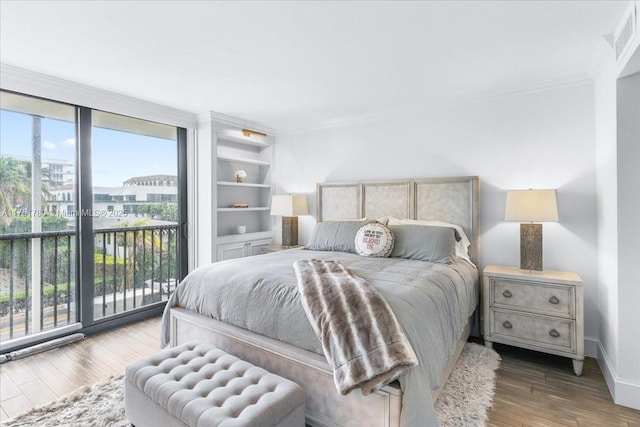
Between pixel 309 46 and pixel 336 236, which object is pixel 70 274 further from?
pixel 309 46

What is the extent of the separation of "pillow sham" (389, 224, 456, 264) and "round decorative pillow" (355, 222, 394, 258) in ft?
0.27

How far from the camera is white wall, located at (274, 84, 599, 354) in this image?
287 centimetres

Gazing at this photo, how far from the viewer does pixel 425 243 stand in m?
2.98

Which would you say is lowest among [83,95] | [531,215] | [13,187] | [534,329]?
[534,329]

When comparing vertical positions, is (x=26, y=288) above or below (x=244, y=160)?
below

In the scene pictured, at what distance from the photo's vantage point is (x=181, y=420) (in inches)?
57.8

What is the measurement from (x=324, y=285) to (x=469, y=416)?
1.17 meters

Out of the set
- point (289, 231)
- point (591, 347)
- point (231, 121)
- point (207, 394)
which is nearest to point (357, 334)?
point (207, 394)

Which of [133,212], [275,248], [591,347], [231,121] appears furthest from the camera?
[275,248]

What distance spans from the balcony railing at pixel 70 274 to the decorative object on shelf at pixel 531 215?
3775mm

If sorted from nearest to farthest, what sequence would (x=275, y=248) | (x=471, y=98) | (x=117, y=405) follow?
(x=117, y=405)
(x=471, y=98)
(x=275, y=248)

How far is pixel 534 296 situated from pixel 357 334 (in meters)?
1.91

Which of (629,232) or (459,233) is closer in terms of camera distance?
(629,232)

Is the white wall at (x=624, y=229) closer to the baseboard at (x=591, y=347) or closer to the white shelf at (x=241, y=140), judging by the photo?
the baseboard at (x=591, y=347)
